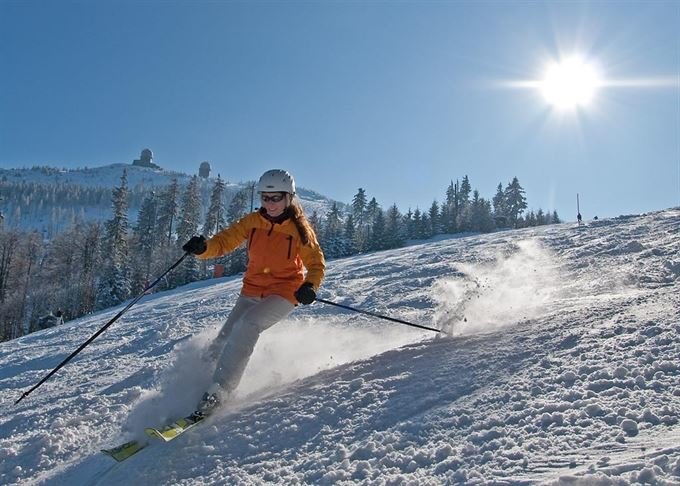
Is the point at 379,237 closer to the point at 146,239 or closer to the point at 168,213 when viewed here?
the point at 168,213

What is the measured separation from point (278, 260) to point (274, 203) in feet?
2.08

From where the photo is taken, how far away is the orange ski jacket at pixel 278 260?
535 cm

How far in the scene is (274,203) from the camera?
216 inches

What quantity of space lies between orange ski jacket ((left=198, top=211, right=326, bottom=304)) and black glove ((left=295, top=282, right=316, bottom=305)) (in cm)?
23

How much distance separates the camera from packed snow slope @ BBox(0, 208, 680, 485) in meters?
2.81

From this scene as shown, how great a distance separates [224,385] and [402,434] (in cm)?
192

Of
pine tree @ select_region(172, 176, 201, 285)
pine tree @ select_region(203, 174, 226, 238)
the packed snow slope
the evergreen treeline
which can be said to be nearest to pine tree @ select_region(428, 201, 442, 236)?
the evergreen treeline

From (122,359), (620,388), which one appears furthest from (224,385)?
(122,359)

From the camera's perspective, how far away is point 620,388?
3.26m

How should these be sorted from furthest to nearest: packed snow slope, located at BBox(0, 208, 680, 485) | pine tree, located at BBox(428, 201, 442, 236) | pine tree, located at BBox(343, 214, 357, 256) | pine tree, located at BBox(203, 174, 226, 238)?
pine tree, located at BBox(428, 201, 442, 236) → pine tree, located at BBox(203, 174, 226, 238) → pine tree, located at BBox(343, 214, 357, 256) → packed snow slope, located at BBox(0, 208, 680, 485)

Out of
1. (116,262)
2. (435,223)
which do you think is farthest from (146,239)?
(435,223)

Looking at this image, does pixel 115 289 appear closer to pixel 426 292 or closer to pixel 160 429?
pixel 426 292

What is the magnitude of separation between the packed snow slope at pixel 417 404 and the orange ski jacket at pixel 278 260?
92 cm

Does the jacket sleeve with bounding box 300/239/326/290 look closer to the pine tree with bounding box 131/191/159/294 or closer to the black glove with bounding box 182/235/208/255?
the black glove with bounding box 182/235/208/255
